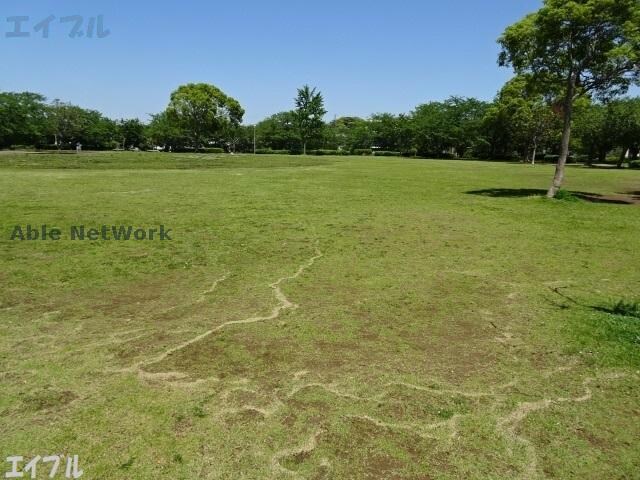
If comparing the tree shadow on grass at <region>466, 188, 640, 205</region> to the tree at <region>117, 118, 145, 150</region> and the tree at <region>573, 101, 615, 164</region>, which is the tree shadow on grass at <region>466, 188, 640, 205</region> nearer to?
the tree at <region>573, 101, 615, 164</region>

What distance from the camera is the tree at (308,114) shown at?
7519 cm

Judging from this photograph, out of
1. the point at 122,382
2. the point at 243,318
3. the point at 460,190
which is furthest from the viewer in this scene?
the point at 460,190

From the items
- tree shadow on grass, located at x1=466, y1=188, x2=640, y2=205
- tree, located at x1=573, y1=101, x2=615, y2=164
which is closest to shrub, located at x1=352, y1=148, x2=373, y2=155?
tree, located at x1=573, y1=101, x2=615, y2=164

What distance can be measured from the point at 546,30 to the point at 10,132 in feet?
250

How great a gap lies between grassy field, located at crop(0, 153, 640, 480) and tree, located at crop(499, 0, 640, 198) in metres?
8.25

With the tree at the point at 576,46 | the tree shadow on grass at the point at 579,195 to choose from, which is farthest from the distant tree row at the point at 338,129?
the tree at the point at 576,46

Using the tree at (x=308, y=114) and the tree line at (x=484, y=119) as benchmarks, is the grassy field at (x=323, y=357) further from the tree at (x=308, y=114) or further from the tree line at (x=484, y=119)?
the tree at (x=308, y=114)

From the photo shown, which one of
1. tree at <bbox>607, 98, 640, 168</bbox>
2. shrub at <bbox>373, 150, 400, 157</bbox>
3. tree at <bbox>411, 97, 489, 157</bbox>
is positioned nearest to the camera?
tree at <bbox>607, 98, 640, 168</bbox>

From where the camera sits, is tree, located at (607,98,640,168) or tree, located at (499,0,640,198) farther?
tree, located at (607,98,640,168)

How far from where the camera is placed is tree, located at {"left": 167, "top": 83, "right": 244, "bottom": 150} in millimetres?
64750

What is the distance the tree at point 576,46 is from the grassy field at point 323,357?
8.25 meters

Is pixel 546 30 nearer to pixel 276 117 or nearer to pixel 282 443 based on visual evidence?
pixel 282 443

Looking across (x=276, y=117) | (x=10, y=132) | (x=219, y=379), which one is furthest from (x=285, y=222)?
(x=276, y=117)

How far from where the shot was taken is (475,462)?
2980 millimetres
